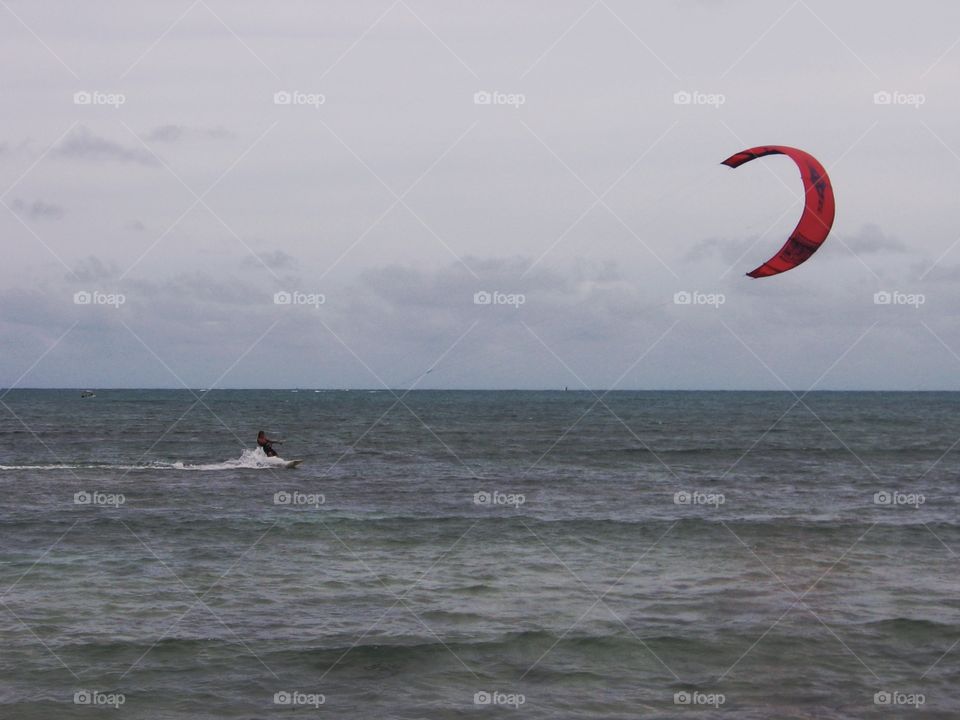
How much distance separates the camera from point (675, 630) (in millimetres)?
17297

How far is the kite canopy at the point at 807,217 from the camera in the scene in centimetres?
2209

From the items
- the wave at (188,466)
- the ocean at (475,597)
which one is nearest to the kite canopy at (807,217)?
the ocean at (475,597)

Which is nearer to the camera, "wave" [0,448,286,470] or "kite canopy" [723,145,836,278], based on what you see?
"kite canopy" [723,145,836,278]

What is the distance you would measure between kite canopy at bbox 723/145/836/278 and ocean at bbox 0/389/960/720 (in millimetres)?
6346

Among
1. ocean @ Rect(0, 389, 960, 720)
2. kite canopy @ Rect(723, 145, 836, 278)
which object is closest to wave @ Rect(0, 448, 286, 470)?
ocean @ Rect(0, 389, 960, 720)

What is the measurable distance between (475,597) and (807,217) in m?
10.5

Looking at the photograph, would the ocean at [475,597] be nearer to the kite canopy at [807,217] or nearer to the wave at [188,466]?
the wave at [188,466]

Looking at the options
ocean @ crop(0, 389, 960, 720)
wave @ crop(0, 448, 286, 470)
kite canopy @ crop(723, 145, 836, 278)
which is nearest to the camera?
ocean @ crop(0, 389, 960, 720)

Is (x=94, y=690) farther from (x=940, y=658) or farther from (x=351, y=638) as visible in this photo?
(x=940, y=658)

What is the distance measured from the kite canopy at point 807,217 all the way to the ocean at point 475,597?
6.35 m

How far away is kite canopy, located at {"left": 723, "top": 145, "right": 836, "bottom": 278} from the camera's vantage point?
22.1 metres

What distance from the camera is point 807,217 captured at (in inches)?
875

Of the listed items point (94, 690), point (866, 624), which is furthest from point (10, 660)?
point (866, 624)

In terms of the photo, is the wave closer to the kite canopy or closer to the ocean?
the ocean
